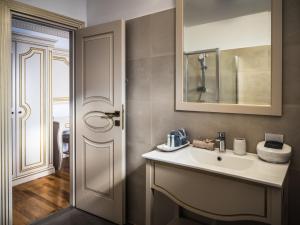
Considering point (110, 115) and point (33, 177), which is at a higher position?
point (110, 115)

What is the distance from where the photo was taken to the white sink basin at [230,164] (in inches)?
43.8

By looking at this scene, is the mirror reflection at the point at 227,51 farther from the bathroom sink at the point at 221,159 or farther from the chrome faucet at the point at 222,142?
the bathroom sink at the point at 221,159

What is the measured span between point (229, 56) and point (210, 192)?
3.01 feet

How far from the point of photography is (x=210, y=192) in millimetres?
1256

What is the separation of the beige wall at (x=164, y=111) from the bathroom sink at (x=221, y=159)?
0.46 feet

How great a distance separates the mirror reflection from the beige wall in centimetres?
11

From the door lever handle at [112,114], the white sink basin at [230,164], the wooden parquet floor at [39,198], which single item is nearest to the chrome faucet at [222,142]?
the white sink basin at [230,164]

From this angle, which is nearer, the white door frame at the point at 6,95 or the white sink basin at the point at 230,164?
the white sink basin at the point at 230,164

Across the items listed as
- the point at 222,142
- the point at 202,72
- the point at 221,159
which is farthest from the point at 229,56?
the point at 221,159

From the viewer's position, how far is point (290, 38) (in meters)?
1.34

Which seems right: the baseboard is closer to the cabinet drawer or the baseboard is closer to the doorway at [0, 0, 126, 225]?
the doorway at [0, 0, 126, 225]

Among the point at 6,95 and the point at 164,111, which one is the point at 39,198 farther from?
the point at 164,111

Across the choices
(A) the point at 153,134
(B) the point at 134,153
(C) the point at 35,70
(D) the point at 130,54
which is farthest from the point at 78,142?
(C) the point at 35,70

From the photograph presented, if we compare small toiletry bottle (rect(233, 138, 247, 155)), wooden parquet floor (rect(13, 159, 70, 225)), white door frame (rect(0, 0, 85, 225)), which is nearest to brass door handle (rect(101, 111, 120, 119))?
white door frame (rect(0, 0, 85, 225))
